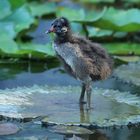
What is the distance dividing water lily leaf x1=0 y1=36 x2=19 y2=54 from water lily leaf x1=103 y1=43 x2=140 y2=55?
956mm

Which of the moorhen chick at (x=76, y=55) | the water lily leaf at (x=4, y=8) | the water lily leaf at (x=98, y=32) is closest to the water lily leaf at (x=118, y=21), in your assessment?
the water lily leaf at (x=98, y=32)

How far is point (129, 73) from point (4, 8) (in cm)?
182

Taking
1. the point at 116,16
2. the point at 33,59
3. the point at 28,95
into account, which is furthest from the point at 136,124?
the point at 116,16

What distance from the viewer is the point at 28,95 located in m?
4.43

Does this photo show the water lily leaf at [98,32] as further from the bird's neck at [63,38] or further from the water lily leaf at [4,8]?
the bird's neck at [63,38]

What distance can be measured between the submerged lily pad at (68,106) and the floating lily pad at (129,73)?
0.49 meters

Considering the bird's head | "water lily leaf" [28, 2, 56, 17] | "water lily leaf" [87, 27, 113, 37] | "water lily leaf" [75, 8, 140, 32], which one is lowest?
the bird's head

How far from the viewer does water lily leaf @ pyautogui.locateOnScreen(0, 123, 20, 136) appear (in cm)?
370

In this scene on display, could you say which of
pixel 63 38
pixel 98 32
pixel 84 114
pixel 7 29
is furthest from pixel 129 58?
pixel 84 114

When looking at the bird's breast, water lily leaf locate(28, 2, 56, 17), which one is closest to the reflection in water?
the bird's breast

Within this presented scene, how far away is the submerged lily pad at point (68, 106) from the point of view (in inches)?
154

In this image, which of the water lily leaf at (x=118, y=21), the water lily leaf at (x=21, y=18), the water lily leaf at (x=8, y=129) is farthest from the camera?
the water lily leaf at (x=21, y=18)

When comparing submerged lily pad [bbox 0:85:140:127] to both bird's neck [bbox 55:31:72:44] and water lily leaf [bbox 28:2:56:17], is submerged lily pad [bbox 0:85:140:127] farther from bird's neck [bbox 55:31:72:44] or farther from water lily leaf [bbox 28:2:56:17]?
water lily leaf [bbox 28:2:56:17]

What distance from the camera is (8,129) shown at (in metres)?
3.73
